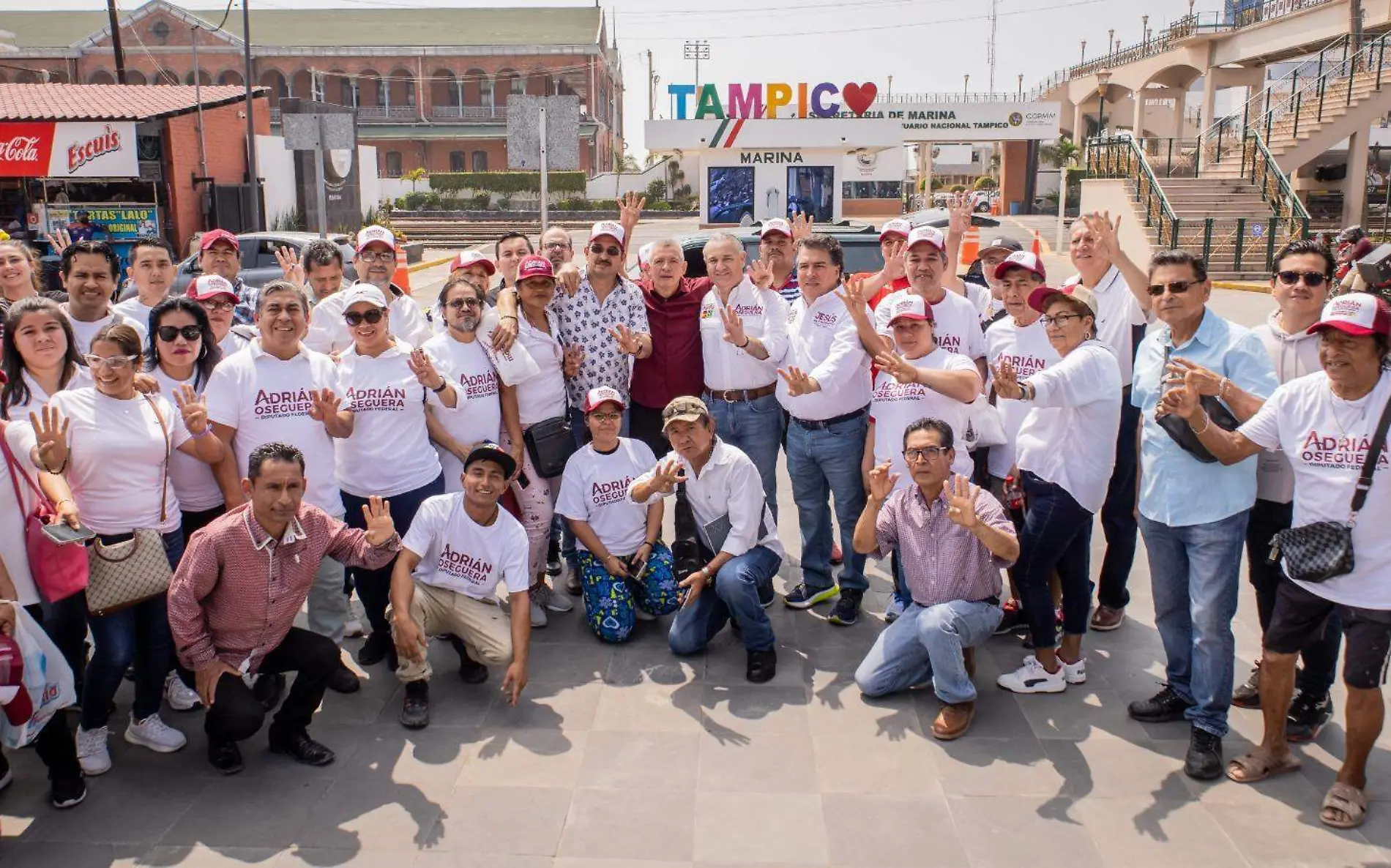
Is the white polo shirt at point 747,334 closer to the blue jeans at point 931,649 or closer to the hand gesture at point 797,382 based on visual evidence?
the hand gesture at point 797,382

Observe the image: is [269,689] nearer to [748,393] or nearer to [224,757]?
[224,757]

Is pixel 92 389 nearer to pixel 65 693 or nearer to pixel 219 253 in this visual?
pixel 65 693

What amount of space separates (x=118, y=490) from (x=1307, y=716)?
4.98 m

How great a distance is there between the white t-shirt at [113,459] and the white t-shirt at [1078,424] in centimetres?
367

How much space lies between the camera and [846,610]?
5484 mm

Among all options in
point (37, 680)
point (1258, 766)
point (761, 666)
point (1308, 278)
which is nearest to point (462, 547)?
point (761, 666)

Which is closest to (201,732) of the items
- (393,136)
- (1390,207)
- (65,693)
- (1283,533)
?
(65,693)

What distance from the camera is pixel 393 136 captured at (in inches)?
2026

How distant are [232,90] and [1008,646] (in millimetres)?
27286

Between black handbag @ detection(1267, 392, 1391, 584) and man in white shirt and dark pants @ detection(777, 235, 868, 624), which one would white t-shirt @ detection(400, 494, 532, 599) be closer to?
man in white shirt and dark pants @ detection(777, 235, 868, 624)

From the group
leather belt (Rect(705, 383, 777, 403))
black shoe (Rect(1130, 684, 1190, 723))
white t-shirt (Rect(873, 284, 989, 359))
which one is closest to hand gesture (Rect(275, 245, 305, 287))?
leather belt (Rect(705, 383, 777, 403))

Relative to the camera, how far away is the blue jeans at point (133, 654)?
4.04 m

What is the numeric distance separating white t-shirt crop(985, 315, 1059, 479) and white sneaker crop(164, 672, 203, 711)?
4.01 metres

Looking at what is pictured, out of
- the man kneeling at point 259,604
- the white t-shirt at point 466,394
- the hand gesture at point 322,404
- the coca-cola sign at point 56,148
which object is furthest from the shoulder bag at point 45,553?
the coca-cola sign at point 56,148
